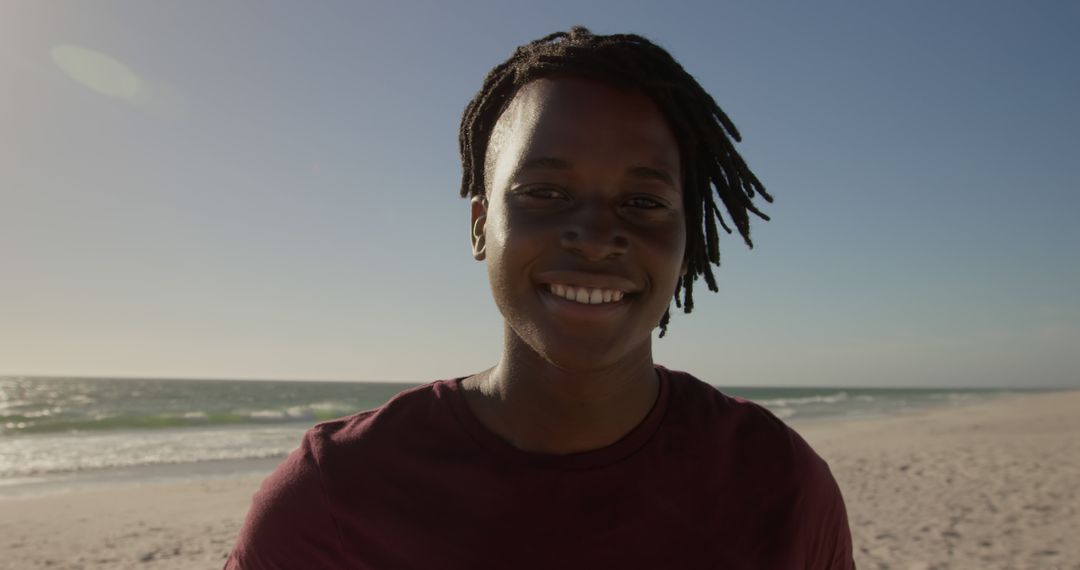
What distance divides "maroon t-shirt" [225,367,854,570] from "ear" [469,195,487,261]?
43 centimetres

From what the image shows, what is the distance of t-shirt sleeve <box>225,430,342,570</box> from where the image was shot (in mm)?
1581

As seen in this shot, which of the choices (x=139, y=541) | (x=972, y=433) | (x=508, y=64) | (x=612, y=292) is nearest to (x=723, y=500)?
(x=612, y=292)

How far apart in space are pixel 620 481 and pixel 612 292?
1.37 ft

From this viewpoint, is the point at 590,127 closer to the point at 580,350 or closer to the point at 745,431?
the point at 580,350

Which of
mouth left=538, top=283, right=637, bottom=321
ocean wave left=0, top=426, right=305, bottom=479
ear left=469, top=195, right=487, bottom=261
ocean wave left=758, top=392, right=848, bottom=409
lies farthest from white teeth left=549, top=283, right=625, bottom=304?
ocean wave left=758, top=392, right=848, bottom=409

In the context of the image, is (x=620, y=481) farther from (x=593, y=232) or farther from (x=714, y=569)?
(x=593, y=232)

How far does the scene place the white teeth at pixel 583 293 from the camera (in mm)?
1597

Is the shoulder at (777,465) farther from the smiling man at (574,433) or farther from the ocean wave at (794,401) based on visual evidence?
the ocean wave at (794,401)

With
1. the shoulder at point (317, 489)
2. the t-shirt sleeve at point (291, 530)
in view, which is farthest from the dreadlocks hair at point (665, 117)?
the t-shirt sleeve at point (291, 530)

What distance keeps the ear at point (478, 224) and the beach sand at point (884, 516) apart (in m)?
5.65

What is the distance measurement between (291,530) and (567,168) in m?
0.97

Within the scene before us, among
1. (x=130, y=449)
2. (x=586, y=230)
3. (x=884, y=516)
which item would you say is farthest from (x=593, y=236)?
(x=130, y=449)

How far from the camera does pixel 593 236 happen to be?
159cm

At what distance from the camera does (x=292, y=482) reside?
5.38 feet
